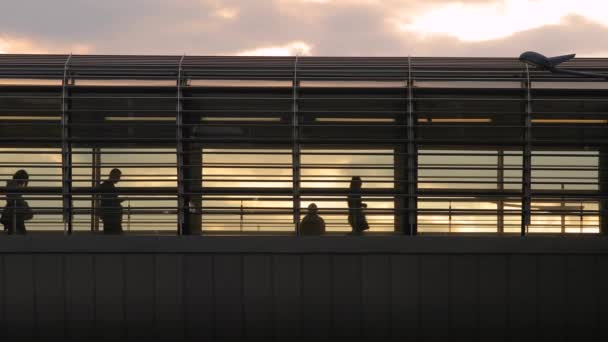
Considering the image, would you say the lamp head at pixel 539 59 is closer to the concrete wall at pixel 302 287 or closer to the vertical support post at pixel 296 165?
the concrete wall at pixel 302 287

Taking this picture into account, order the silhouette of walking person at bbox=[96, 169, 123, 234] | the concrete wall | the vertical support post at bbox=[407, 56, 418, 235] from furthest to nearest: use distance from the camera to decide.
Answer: the silhouette of walking person at bbox=[96, 169, 123, 234], the vertical support post at bbox=[407, 56, 418, 235], the concrete wall

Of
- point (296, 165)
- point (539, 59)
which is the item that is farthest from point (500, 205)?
point (296, 165)

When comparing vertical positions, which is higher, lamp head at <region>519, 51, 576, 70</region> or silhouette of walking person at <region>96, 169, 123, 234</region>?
lamp head at <region>519, 51, 576, 70</region>

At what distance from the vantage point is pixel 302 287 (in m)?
11.1

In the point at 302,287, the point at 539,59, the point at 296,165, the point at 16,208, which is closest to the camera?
the point at 539,59

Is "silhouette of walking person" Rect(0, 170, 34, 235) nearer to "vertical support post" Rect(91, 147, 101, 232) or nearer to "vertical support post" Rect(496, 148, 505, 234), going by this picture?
"vertical support post" Rect(91, 147, 101, 232)

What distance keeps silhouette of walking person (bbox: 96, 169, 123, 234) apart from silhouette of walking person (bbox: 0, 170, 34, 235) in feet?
3.50

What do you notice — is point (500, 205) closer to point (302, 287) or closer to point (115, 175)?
point (302, 287)

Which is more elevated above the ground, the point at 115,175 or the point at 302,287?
the point at 115,175

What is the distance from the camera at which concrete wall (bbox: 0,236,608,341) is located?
11055 mm

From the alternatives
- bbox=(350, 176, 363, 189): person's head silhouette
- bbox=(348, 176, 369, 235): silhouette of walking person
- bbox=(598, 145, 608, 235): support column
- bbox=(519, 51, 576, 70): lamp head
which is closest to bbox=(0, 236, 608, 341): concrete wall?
bbox=(348, 176, 369, 235): silhouette of walking person

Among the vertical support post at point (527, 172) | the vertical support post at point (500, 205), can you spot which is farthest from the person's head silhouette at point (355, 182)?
the vertical support post at point (527, 172)

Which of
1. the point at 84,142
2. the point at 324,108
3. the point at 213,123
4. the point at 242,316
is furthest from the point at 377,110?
the point at 84,142

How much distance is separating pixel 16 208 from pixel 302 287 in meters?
4.22
